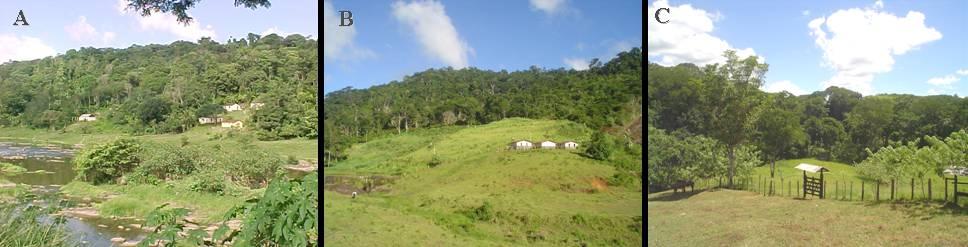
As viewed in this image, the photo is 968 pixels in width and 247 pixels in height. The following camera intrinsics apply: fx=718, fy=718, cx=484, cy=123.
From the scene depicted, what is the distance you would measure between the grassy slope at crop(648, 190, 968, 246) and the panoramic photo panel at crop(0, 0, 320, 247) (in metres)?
1.77

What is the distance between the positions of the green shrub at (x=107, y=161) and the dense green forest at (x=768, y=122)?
8.29 ft

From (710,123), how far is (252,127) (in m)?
2.24

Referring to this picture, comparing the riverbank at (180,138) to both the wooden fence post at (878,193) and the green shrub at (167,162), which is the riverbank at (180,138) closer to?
the green shrub at (167,162)

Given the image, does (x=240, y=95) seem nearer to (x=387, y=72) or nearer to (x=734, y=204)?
(x=387, y=72)

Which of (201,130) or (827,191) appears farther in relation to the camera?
(201,130)

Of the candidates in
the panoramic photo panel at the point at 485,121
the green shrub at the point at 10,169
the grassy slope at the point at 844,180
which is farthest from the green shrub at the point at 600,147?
the green shrub at the point at 10,169

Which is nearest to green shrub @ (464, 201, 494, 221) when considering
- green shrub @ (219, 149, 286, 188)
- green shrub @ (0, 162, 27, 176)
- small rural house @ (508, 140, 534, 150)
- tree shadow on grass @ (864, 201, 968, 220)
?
small rural house @ (508, 140, 534, 150)

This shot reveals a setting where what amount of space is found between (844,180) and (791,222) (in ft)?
1.00

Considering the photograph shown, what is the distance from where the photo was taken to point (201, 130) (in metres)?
3.54

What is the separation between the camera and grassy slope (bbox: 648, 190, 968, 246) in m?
3.19

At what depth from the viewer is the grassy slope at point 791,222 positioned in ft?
10.5

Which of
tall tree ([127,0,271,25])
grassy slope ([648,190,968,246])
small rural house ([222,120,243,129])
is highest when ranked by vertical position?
tall tree ([127,0,271,25])

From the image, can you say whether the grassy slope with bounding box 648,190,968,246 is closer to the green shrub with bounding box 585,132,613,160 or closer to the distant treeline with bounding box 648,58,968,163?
the distant treeline with bounding box 648,58,968,163

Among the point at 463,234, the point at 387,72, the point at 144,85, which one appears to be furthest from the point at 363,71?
the point at 144,85
